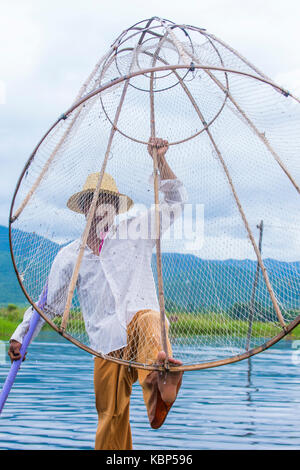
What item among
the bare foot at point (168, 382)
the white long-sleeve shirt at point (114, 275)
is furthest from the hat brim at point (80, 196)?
the bare foot at point (168, 382)

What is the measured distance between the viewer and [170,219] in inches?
119

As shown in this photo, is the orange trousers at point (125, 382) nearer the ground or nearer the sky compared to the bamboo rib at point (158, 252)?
nearer the ground

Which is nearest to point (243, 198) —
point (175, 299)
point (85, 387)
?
point (175, 299)

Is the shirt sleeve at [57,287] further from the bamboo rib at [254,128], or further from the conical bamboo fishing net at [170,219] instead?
the bamboo rib at [254,128]

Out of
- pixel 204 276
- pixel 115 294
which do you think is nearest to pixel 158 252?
pixel 115 294

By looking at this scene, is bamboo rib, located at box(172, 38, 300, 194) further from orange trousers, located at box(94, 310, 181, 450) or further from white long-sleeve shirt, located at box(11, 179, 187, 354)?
orange trousers, located at box(94, 310, 181, 450)

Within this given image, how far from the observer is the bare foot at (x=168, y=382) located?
250 centimetres

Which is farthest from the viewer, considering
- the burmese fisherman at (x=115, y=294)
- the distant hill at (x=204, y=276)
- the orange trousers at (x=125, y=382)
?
the distant hill at (x=204, y=276)

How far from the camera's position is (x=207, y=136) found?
3367mm

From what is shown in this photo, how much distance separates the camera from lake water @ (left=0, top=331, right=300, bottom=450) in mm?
3576

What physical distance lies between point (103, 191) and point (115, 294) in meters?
0.60

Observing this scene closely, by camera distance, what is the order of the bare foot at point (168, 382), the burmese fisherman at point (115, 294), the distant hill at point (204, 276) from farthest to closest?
the distant hill at point (204, 276)
the burmese fisherman at point (115, 294)
the bare foot at point (168, 382)

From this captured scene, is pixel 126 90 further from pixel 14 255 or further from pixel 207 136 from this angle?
pixel 14 255

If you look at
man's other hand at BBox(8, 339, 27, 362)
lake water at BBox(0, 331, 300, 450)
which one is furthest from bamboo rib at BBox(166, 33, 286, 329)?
man's other hand at BBox(8, 339, 27, 362)
